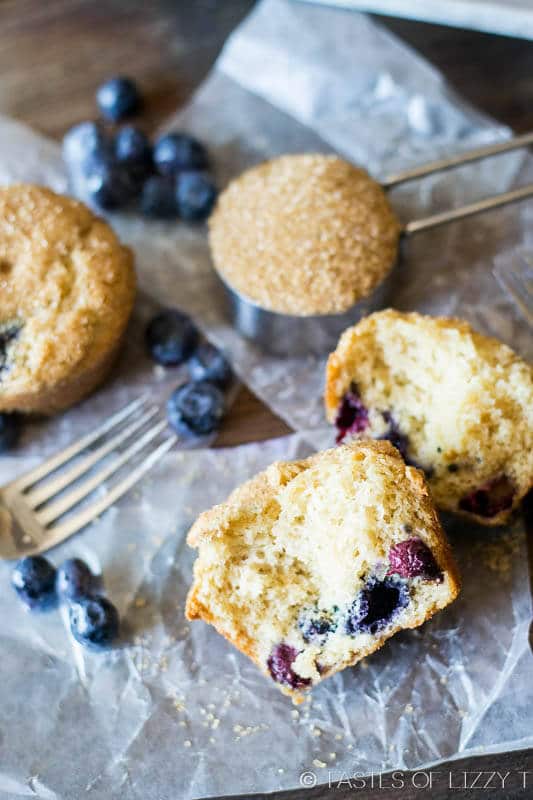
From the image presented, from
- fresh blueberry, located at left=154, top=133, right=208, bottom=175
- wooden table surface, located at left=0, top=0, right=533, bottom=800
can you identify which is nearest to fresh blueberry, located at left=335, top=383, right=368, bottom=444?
fresh blueberry, located at left=154, top=133, right=208, bottom=175

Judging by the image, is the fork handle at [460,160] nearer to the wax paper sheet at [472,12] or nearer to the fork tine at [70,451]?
the wax paper sheet at [472,12]

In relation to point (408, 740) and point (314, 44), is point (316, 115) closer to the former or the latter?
point (314, 44)

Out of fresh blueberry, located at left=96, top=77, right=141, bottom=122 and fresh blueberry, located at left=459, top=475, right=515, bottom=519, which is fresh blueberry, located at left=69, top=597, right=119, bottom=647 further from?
fresh blueberry, located at left=96, top=77, right=141, bottom=122

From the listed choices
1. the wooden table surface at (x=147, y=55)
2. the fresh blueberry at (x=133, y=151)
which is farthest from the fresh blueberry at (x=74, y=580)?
the wooden table surface at (x=147, y=55)

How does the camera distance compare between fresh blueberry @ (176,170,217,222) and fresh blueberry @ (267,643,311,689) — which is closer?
fresh blueberry @ (267,643,311,689)

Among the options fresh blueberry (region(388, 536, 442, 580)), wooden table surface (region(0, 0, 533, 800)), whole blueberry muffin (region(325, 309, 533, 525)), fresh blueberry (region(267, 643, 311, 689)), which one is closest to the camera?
fresh blueberry (region(388, 536, 442, 580))

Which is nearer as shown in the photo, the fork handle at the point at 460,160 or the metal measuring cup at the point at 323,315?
the metal measuring cup at the point at 323,315

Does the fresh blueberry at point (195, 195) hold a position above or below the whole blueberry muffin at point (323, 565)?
above
